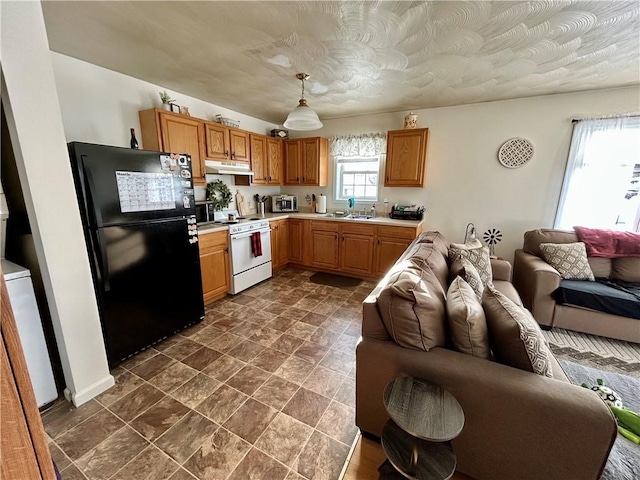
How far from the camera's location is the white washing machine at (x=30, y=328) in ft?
5.03

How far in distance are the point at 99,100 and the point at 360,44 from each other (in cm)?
239

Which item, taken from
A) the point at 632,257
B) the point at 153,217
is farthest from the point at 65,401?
the point at 632,257

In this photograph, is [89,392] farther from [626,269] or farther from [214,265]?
[626,269]

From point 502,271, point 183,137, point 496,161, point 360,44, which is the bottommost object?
point 502,271

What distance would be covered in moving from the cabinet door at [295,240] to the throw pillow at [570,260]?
309 centimetres

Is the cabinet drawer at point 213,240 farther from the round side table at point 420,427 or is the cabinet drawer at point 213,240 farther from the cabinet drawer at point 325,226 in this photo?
the round side table at point 420,427

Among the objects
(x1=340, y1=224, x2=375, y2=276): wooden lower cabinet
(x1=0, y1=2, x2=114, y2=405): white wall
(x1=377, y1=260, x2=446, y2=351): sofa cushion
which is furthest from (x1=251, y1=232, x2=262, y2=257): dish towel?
(x1=377, y1=260, x2=446, y2=351): sofa cushion

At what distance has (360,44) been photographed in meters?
1.98

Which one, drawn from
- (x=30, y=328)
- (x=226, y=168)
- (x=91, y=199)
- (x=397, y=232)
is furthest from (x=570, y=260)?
(x=30, y=328)

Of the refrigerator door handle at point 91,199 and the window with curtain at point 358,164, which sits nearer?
the refrigerator door handle at point 91,199

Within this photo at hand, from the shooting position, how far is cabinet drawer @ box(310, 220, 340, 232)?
395 centimetres

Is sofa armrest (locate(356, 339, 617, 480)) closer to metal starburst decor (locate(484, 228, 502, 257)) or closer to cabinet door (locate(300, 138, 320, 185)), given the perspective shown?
metal starburst decor (locate(484, 228, 502, 257))

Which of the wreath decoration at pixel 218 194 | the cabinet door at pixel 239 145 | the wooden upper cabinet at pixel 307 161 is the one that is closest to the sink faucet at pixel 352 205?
the wooden upper cabinet at pixel 307 161

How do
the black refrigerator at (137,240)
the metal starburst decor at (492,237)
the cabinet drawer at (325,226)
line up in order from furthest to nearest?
the cabinet drawer at (325,226) < the metal starburst decor at (492,237) < the black refrigerator at (137,240)
